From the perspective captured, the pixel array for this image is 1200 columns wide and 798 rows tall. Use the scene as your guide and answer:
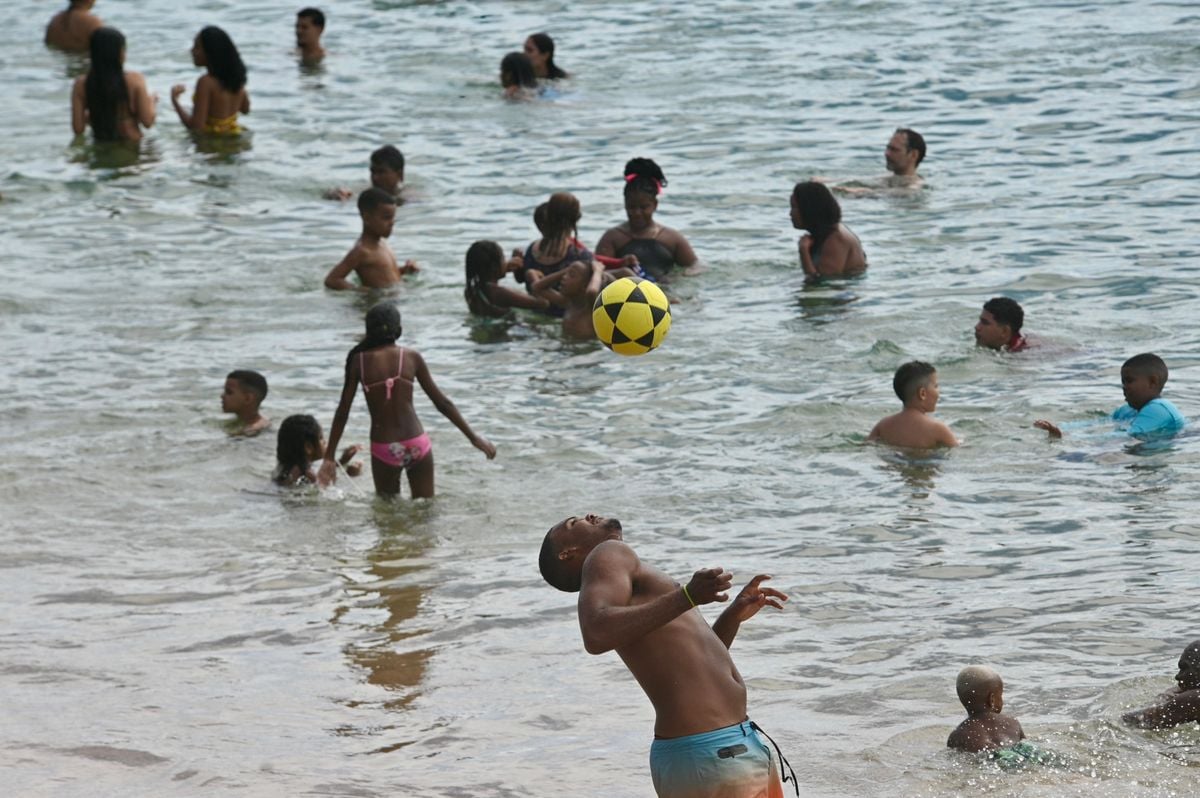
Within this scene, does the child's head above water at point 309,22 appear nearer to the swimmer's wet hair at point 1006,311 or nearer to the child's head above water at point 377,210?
the child's head above water at point 377,210

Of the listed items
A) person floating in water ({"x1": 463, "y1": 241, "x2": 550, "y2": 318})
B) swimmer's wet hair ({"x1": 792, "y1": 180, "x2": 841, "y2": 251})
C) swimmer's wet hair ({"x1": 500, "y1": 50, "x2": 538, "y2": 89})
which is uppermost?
swimmer's wet hair ({"x1": 500, "y1": 50, "x2": 538, "y2": 89})

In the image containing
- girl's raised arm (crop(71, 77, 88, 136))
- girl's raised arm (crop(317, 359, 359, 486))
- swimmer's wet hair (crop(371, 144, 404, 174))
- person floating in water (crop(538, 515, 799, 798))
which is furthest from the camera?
girl's raised arm (crop(71, 77, 88, 136))

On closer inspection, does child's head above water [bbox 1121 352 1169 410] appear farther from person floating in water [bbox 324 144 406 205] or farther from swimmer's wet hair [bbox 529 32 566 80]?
swimmer's wet hair [bbox 529 32 566 80]

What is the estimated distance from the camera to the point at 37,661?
9211 millimetres

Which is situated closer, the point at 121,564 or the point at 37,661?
the point at 37,661

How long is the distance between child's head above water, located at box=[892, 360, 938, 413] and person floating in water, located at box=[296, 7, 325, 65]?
15.9 metres

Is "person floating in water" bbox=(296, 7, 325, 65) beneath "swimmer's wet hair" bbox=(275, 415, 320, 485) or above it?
above

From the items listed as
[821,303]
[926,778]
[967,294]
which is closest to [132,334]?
[821,303]

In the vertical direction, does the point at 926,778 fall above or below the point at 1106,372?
below

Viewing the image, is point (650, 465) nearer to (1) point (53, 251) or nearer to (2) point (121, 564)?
(2) point (121, 564)

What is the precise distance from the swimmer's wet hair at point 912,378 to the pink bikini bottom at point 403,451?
3.33 m

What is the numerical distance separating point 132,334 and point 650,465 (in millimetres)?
5781

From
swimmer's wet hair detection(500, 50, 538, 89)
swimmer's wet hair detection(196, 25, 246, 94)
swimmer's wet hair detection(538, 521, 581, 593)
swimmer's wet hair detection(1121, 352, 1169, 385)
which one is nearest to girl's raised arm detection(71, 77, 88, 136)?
swimmer's wet hair detection(196, 25, 246, 94)

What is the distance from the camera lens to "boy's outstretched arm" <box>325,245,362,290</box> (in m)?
16.3
